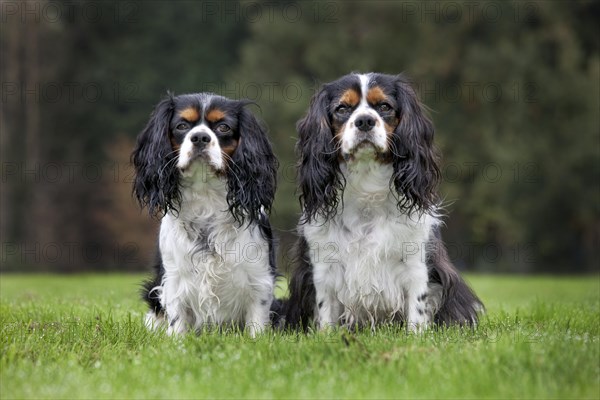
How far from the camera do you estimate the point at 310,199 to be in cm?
588

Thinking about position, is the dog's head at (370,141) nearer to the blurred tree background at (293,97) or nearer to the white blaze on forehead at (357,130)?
the white blaze on forehead at (357,130)

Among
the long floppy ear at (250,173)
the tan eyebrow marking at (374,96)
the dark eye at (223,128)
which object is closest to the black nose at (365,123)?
the tan eyebrow marking at (374,96)

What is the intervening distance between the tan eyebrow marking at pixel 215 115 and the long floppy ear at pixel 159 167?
1.05 ft

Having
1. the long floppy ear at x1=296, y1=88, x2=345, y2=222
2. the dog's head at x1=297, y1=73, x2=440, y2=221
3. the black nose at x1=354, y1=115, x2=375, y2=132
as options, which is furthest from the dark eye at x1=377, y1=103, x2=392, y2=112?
the long floppy ear at x1=296, y1=88, x2=345, y2=222

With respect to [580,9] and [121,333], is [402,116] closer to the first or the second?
[121,333]

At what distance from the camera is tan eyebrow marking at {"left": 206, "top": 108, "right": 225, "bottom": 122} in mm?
5836

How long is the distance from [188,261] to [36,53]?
74.0 feet

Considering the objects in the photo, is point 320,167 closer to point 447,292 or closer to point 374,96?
point 374,96

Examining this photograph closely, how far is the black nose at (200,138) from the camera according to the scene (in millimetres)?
5672

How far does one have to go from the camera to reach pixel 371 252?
5.72 metres

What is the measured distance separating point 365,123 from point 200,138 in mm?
1160

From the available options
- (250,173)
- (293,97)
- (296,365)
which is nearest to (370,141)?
(250,173)

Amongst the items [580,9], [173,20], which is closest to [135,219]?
[173,20]

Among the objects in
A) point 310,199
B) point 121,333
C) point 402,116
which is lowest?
point 121,333
